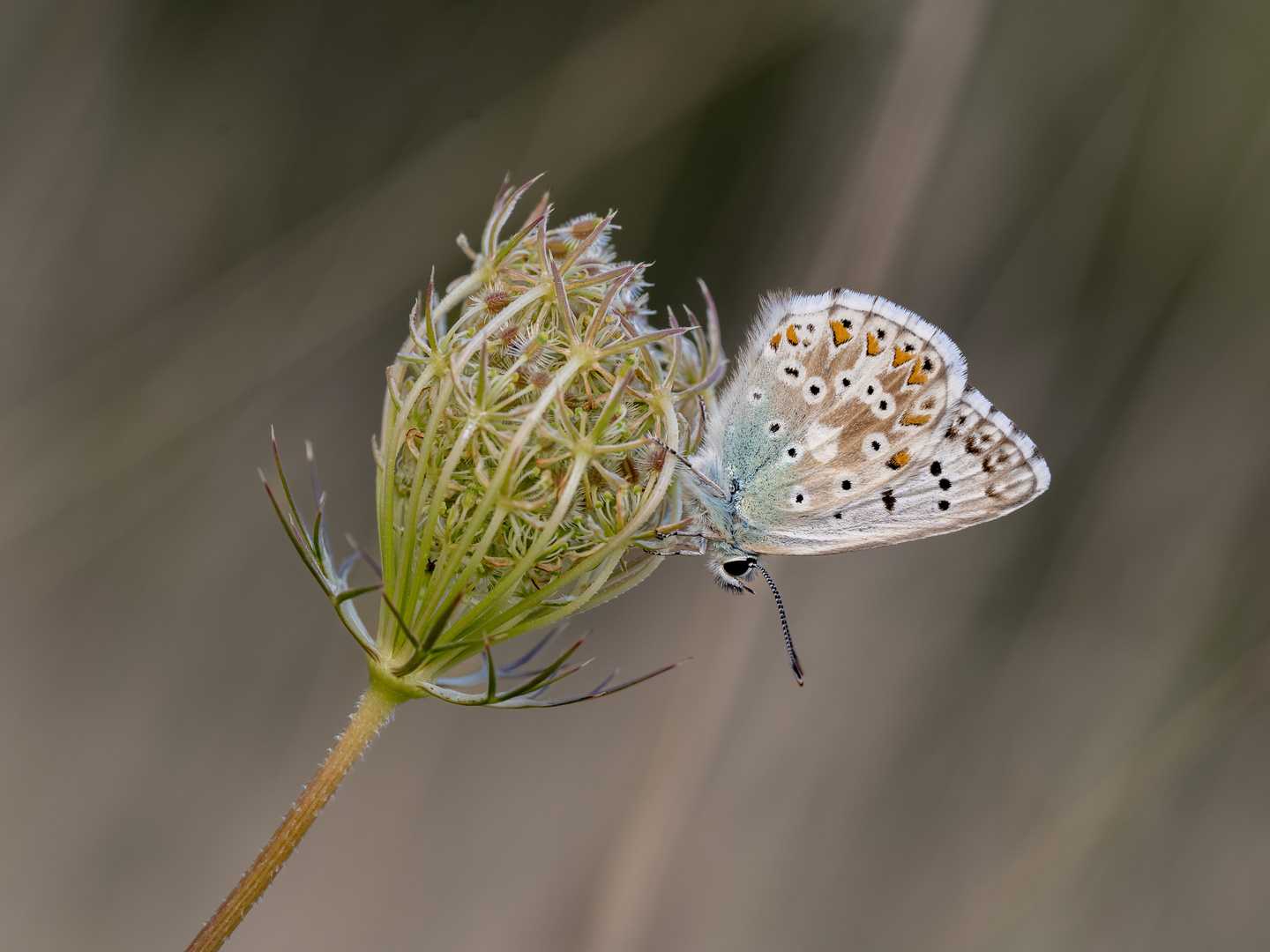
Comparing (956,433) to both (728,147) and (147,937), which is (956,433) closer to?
(728,147)

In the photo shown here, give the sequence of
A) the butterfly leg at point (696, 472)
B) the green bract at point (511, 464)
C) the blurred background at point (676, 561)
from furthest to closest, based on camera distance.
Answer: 1. the blurred background at point (676, 561)
2. the butterfly leg at point (696, 472)
3. the green bract at point (511, 464)

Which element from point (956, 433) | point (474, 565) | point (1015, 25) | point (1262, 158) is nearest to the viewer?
point (474, 565)

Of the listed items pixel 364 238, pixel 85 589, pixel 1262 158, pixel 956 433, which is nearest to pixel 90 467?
pixel 364 238

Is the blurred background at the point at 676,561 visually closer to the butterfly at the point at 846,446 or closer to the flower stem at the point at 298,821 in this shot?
the butterfly at the point at 846,446

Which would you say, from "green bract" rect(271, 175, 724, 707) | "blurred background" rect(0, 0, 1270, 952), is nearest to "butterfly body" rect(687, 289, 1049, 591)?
"blurred background" rect(0, 0, 1270, 952)

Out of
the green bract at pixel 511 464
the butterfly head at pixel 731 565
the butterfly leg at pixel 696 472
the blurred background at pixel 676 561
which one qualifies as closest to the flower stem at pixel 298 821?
the green bract at pixel 511 464

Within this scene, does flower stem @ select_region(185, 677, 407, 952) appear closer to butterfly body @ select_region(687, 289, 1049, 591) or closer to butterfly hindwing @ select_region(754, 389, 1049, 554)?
butterfly body @ select_region(687, 289, 1049, 591)

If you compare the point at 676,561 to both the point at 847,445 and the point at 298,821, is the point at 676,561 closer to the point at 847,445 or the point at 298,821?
the point at 847,445
